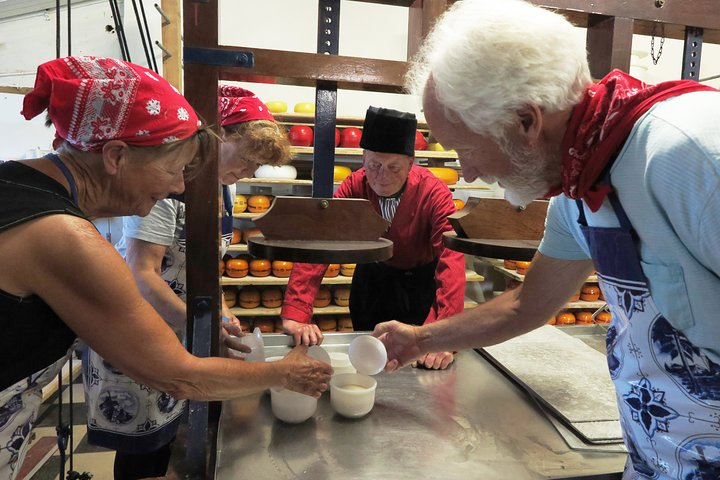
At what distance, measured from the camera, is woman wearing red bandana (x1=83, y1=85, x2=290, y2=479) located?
5.08ft

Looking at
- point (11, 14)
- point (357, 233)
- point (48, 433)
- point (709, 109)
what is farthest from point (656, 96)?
point (11, 14)

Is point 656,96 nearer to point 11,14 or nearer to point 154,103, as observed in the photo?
point 154,103

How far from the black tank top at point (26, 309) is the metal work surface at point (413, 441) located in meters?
0.40

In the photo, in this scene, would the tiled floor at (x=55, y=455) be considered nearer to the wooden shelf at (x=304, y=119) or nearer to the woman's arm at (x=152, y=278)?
the woman's arm at (x=152, y=278)

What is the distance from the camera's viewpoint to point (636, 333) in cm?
87

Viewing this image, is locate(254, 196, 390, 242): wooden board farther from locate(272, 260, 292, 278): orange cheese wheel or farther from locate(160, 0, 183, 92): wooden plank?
locate(272, 260, 292, 278): orange cheese wheel

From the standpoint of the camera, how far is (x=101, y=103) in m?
0.91

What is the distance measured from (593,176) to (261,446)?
853 mm

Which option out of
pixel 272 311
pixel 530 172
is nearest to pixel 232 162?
pixel 530 172

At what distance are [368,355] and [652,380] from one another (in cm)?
61

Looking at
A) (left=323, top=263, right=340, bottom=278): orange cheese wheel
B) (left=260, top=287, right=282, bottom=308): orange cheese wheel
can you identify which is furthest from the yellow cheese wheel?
(left=260, top=287, right=282, bottom=308): orange cheese wheel

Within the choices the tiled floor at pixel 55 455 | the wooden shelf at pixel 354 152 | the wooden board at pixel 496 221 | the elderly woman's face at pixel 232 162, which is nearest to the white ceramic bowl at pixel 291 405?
the wooden board at pixel 496 221

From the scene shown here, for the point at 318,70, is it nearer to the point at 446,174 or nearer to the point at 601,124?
the point at 601,124

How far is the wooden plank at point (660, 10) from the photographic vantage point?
1199 mm
